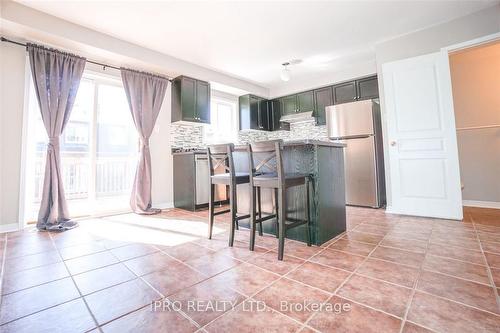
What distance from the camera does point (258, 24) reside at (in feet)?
9.36

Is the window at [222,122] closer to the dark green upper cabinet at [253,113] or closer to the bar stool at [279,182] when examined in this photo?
the dark green upper cabinet at [253,113]

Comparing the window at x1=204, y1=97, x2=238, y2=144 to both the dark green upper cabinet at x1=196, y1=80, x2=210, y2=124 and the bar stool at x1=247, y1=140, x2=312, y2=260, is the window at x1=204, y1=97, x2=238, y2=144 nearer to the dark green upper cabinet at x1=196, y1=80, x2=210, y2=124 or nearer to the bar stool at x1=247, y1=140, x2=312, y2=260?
the dark green upper cabinet at x1=196, y1=80, x2=210, y2=124

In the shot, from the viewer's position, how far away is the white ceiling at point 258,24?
250 centimetres

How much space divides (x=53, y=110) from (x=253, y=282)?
3.14 metres

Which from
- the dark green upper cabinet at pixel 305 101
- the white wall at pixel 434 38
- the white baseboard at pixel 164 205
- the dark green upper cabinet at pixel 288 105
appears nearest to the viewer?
the white wall at pixel 434 38

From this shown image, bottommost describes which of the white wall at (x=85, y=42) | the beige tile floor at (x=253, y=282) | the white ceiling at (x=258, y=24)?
the beige tile floor at (x=253, y=282)

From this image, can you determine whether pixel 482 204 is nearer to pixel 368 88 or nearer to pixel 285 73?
pixel 368 88

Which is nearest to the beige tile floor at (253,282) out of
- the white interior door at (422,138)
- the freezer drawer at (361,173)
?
the white interior door at (422,138)

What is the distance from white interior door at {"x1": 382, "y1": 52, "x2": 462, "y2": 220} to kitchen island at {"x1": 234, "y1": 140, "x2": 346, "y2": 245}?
1.30 m

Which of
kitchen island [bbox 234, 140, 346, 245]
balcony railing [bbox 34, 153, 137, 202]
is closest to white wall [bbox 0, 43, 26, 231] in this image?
balcony railing [bbox 34, 153, 137, 202]

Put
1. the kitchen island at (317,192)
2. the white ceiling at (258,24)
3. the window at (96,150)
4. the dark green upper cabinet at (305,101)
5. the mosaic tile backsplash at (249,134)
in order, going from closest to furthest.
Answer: the kitchen island at (317,192)
the white ceiling at (258,24)
the window at (96,150)
the mosaic tile backsplash at (249,134)
the dark green upper cabinet at (305,101)

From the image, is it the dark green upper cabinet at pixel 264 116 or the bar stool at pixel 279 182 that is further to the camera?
the dark green upper cabinet at pixel 264 116

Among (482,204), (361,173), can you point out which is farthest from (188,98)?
(482,204)

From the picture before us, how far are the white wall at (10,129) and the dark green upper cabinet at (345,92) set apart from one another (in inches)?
185
